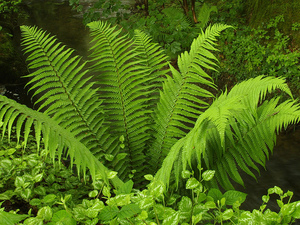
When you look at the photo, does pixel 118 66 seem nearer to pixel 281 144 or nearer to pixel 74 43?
pixel 281 144

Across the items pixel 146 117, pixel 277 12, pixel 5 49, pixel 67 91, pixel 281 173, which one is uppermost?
pixel 5 49

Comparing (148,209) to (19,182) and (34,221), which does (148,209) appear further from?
(19,182)

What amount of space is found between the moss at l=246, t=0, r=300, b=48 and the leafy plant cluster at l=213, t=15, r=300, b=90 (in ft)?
0.25

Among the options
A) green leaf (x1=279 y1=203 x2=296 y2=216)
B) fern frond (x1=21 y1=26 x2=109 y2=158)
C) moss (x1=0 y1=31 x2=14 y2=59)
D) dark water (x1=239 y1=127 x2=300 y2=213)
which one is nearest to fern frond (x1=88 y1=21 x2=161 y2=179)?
fern frond (x1=21 y1=26 x2=109 y2=158)

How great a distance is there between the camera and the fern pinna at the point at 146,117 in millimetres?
1209

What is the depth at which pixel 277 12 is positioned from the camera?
382 cm

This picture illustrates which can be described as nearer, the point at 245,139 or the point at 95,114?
the point at 245,139

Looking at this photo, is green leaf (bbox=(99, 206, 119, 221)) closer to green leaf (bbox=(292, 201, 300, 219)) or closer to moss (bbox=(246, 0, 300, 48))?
green leaf (bbox=(292, 201, 300, 219))

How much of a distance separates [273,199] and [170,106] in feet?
5.18

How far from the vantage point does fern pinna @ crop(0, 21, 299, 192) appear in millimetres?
1209

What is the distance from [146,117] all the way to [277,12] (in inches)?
126

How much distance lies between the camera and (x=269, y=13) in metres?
3.90

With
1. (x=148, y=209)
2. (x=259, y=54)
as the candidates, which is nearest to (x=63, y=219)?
(x=148, y=209)

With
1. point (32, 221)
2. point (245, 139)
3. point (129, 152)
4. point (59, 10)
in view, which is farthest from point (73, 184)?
point (59, 10)
